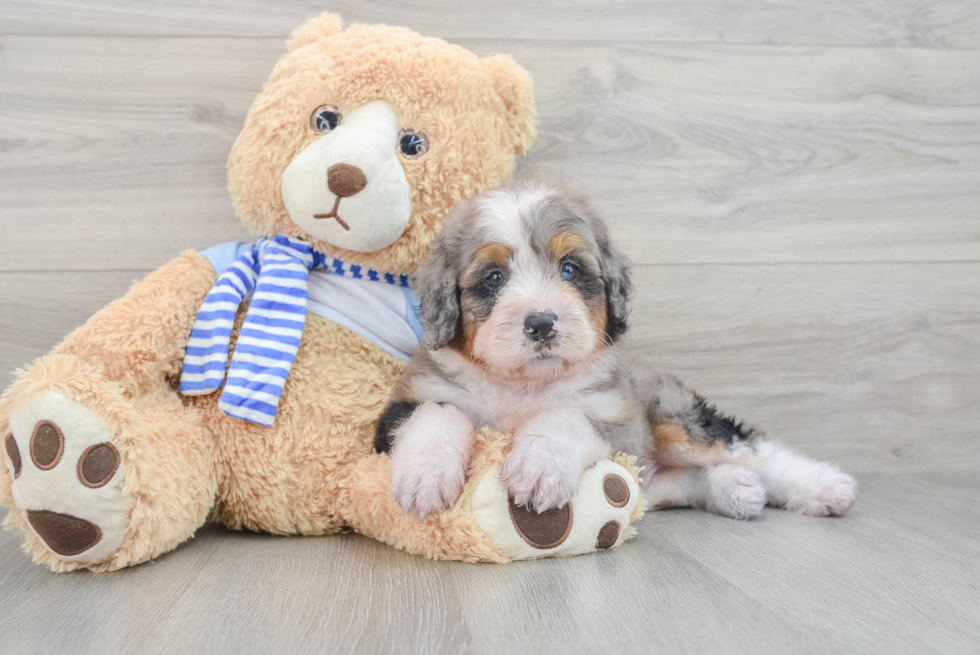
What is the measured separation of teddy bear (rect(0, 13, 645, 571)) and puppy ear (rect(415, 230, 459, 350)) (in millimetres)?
196

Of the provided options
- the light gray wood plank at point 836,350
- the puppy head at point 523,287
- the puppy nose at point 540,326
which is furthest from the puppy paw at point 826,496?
the puppy nose at point 540,326

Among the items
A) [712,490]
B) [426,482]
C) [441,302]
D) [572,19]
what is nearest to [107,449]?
[426,482]

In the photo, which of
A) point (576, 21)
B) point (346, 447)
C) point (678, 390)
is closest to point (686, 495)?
point (678, 390)

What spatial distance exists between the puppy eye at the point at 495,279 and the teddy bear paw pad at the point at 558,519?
0.48 meters

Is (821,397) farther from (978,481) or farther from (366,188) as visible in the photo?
(366,188)

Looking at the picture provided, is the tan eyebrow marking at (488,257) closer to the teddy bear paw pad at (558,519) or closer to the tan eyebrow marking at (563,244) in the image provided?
the tan eyebrow marking at (563,244)

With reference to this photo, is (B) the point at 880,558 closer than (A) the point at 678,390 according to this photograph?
Yes

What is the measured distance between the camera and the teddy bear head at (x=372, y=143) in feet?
6.65

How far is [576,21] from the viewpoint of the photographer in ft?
9.02

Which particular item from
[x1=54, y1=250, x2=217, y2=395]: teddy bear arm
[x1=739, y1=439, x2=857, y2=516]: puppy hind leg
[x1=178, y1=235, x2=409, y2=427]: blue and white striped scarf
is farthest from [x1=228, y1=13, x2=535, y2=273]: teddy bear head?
[x1=739, y1=439, x2=857, y2=516]: puppy hind leg

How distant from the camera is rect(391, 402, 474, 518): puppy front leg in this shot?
1672 millimetres

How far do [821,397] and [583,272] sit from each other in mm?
1526

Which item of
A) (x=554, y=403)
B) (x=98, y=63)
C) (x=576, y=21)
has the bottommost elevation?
(x=554, y=403)

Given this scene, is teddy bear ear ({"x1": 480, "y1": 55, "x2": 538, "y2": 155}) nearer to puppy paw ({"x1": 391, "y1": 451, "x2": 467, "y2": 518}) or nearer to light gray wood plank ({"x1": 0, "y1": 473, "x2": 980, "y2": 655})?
puppy paw ({"x1": 391, "y1": 451, "x2": 467, "y2": 518})
